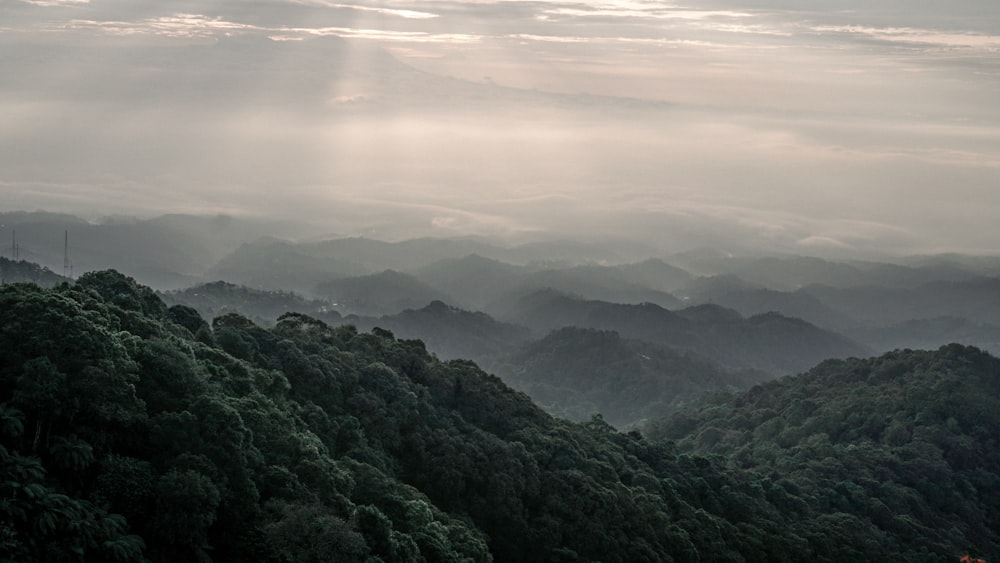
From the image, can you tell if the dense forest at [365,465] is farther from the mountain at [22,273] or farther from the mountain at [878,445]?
the mountain at [22,273]

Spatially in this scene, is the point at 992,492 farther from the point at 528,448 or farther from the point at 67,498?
the point at 67,498

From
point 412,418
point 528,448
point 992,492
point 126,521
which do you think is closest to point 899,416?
point 992,492

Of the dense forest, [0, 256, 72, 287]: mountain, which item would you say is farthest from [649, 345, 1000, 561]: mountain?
[0, 256, 72, 287]: mountain

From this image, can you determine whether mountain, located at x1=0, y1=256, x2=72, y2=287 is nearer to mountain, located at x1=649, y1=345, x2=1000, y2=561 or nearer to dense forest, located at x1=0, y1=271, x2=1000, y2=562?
dense forest, located at x1=0, y1=271, x2=1000, y2=562

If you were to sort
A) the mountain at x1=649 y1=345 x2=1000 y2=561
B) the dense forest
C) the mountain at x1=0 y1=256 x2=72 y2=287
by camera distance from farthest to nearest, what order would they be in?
the mountain at x1=0 y1=256 x2=72 y2=287, the mountain at x1=649 y1=345 x2=1000 y2=561, the dense forest

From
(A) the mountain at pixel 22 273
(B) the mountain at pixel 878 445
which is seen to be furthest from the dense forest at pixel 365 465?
(A) the mountain at pixel 22 273

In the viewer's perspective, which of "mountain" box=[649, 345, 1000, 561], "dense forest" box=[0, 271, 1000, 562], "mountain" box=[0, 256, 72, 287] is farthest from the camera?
"mountain" box=[0, 256, 72, 287]
